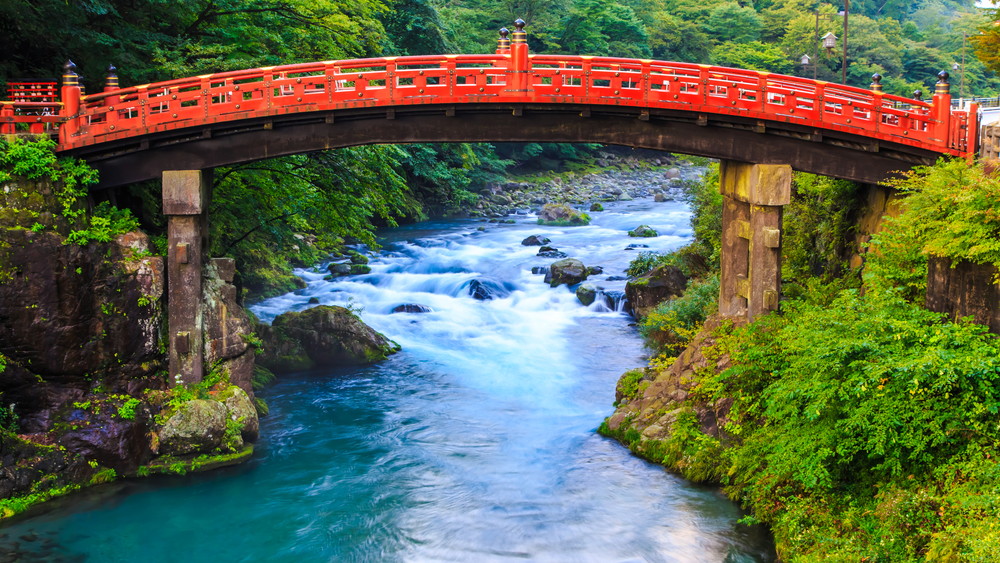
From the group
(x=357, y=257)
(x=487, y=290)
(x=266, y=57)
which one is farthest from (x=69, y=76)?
(x=357, y=257)

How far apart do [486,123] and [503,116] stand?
1.37 ft

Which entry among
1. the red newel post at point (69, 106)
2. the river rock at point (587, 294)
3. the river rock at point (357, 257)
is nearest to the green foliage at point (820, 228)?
the river rock at point (587, 294)

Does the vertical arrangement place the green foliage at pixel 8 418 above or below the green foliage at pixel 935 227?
below

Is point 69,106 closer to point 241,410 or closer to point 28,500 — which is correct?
point 241,410

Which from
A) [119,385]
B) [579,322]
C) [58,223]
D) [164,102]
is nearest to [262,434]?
[119,385]

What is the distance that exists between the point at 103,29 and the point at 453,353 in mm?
13796

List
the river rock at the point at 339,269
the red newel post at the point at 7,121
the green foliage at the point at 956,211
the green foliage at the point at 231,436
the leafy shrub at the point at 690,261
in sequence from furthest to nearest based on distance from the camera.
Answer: the river rock at the point at 339,269
the leafy shrub at the point at 690,261
the green foliage at the point at 231,436
the red newel post at the point at 7,121
the green foliage at the point at 956,211

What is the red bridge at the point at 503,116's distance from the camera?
1917cm

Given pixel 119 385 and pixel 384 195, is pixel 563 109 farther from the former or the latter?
pixel 119 385

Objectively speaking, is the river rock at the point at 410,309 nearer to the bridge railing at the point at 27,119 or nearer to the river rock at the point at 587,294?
the river rock at the point at 587,294

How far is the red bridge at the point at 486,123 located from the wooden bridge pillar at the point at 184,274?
0.03 metres

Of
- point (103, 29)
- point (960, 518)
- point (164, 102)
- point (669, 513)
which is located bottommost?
point (669, 513)

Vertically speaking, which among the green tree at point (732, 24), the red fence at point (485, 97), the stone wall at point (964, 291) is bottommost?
the stone wall at point (964, 291)

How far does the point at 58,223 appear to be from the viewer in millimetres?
18516
